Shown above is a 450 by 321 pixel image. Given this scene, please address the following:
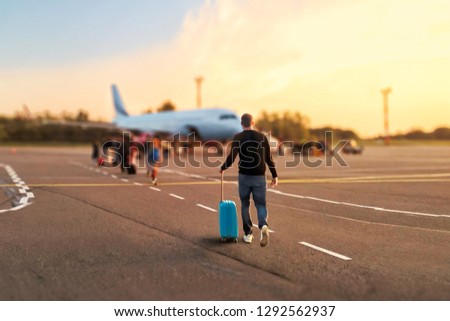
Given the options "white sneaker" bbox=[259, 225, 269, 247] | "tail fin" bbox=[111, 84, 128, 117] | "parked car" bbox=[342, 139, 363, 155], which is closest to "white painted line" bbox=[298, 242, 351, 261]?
"white sneaker" bbox=[259, 225, 269, 247]

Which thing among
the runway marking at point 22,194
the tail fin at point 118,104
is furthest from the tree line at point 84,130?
the runway marking at point 22,194

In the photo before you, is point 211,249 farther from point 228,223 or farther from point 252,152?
point 252,152

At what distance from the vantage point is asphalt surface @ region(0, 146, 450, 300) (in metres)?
4.53

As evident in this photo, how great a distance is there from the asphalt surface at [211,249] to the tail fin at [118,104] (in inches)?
2106

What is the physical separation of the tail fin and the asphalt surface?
5349 cm

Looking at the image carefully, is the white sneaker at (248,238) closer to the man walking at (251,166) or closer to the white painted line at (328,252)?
the man walking at (251,166)

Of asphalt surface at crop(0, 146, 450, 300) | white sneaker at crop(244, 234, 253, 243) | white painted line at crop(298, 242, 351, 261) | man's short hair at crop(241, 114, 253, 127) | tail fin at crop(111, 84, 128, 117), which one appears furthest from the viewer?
tail fin at crop(111, 84, 128, 117)

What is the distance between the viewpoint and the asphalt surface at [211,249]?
4531 mm

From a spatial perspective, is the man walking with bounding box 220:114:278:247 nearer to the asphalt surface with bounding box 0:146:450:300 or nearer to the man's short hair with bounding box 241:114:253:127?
the man's short hair with bounding box 241:114:253:127

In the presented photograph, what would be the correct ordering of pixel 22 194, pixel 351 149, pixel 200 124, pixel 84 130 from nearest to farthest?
pixel 22 194
pixel 200 124
pixel 351 149
pixel 84 130

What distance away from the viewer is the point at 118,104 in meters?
65.9

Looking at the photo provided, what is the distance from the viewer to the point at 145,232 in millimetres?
7395

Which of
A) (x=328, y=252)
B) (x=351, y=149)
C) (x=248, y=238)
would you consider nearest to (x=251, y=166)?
(x=248, y=238)

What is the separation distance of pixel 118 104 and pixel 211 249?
6216 centimetres
